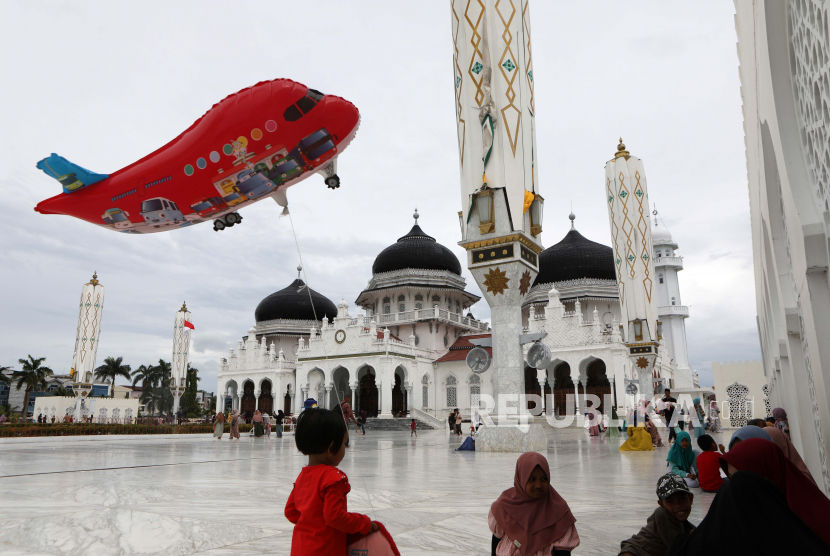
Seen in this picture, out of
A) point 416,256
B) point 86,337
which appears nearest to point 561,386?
point 416,256

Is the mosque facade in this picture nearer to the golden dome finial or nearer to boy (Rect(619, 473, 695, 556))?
boy (Rect(619, 473, 695, 556))

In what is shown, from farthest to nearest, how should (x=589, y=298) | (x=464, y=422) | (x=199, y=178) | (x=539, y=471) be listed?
(x=589, y=298), (x=464, y=422), (x=199, y=178), (x=539, y=471)

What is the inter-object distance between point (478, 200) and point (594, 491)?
5707 mm

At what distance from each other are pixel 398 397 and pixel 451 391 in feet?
11.1

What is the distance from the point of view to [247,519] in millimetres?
3877

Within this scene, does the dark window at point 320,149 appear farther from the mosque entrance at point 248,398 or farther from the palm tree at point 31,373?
the palm tree at point 31,373

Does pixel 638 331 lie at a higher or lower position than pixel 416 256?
lower

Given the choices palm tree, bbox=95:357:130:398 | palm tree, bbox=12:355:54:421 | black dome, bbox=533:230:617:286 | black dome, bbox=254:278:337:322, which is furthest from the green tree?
black dome, bbox=533:230:617:286

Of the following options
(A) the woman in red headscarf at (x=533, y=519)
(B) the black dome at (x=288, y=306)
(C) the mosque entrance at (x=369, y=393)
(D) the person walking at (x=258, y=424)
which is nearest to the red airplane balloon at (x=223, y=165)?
(A) the woman in red headscarf at (x=533, y=519)

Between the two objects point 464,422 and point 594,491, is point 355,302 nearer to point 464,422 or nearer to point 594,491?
point 464,422

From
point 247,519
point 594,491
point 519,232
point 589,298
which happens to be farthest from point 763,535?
point 589,298

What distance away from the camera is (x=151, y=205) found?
845 centimetres

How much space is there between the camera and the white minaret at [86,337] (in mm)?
25578

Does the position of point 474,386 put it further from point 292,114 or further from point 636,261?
point 292,114
